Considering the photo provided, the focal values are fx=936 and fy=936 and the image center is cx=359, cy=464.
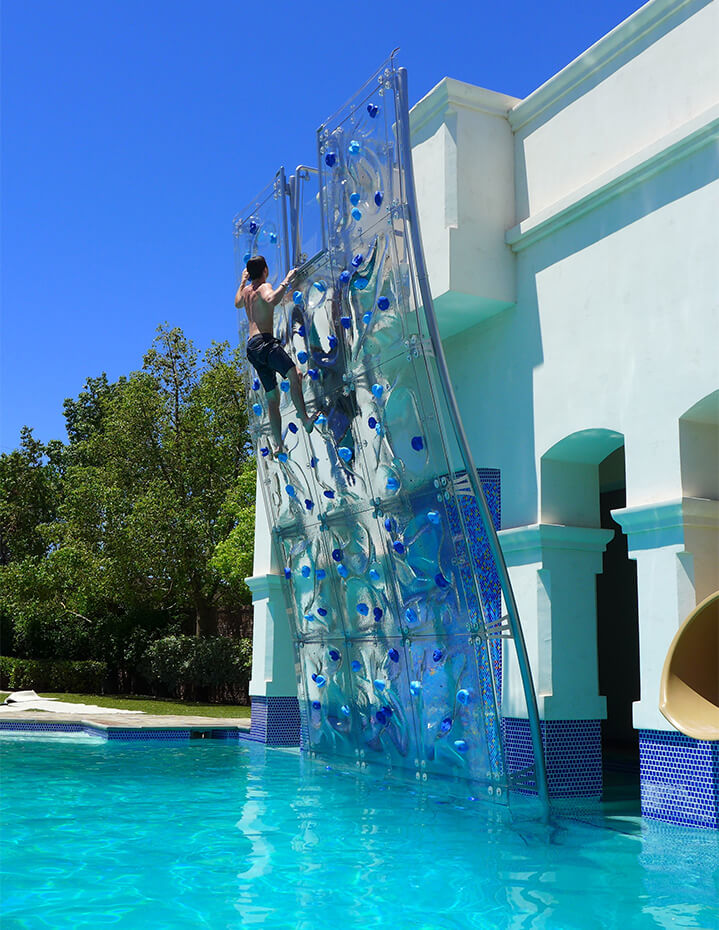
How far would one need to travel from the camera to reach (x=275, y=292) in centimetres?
961

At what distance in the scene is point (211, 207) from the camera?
14398 mm

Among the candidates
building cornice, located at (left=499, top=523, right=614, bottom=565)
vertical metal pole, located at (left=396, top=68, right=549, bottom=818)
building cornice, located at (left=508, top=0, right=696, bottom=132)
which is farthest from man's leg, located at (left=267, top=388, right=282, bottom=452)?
building cornice, located at (left=508, top=0, right=696, bottom=132)

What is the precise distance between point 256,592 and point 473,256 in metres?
7.00

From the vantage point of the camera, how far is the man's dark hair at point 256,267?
995 centimetres

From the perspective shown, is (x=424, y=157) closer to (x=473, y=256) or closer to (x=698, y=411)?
(x=473, y=256)

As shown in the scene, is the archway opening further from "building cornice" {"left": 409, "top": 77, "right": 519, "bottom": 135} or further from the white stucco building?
"building cornice" {"left": 409, "top": 77, "right": 519, "bottom": 135}

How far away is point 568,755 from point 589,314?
421 cm

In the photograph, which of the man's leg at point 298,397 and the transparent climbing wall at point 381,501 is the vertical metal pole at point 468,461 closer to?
the transparent climbing wall at point 381,501

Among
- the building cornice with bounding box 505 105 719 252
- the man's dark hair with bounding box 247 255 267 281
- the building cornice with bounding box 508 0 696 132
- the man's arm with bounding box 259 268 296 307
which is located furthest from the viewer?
the man's dark hair with bounding box 247 255 267 281

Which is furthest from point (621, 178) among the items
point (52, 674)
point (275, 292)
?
point (52, 674)

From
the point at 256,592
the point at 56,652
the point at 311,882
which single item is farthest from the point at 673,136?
the point at 56,652

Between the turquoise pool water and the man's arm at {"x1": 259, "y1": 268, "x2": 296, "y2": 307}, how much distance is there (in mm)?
4930

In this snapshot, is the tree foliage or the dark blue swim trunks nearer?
the dark blue swim trunks

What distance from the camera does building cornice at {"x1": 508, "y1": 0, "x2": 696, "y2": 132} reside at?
823 cm
